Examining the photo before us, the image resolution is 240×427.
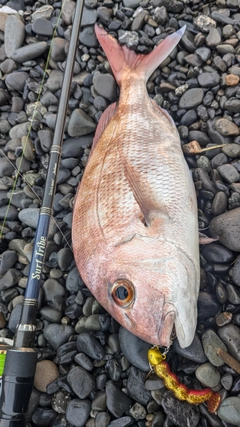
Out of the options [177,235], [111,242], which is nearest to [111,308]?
[111,242]

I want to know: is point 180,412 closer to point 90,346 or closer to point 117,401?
point 117,401

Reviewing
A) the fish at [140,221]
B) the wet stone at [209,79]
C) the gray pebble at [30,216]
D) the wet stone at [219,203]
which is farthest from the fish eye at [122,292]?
the wet stone at [209,79]

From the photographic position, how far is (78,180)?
9.61ft

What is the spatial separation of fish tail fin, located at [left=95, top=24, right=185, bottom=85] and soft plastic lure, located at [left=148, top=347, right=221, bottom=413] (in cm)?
201

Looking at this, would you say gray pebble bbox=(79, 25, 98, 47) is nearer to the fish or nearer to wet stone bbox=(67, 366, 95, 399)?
the fish

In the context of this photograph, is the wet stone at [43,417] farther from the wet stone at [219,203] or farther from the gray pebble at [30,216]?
the wet stone at [219,203]

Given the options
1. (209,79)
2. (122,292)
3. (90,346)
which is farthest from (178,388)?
(209,79)

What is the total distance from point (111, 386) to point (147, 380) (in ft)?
0.77

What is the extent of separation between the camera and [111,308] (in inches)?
79.7

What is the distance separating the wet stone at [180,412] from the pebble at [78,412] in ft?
1.63

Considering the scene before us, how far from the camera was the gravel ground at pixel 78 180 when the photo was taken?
90.2 inches

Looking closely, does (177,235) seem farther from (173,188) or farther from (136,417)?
(136,417)

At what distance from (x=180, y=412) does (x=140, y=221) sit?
1151 mm

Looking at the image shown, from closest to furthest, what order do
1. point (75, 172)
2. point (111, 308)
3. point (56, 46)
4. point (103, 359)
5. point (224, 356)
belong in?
point (111, 308)
point (224, 356)
point (103, 359)
point (75, 172)
point (56, 46)
